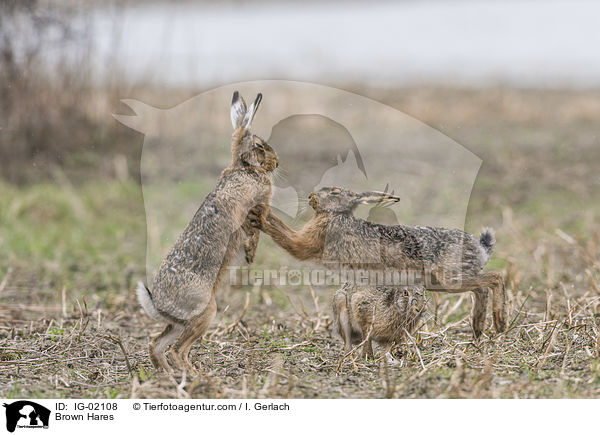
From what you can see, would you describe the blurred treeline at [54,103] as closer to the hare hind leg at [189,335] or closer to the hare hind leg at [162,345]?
the hare hind leg at [162,345]

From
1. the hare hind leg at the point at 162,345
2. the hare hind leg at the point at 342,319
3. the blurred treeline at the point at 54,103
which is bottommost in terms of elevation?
the hare hind leg at the point at 162,345

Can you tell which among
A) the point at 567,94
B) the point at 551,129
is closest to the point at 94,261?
the point at 551,129

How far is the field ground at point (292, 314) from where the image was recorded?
14.7 ft

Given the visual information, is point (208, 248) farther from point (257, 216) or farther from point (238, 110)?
point (238, 110)

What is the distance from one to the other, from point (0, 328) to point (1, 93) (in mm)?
5359

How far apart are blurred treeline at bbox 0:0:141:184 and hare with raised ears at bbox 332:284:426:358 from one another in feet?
21.7

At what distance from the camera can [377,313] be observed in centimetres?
482

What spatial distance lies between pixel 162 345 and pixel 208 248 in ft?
2.35

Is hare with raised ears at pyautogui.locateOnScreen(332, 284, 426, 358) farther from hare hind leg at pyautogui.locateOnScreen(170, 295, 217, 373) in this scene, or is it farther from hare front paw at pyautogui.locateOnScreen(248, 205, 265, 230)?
hare hind leg at pyautogui.locateOnScreen(170, 295, 217, 373)

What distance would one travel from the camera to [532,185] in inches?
415

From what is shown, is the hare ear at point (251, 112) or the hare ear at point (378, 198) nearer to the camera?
the hare ear at point (378, 198)
